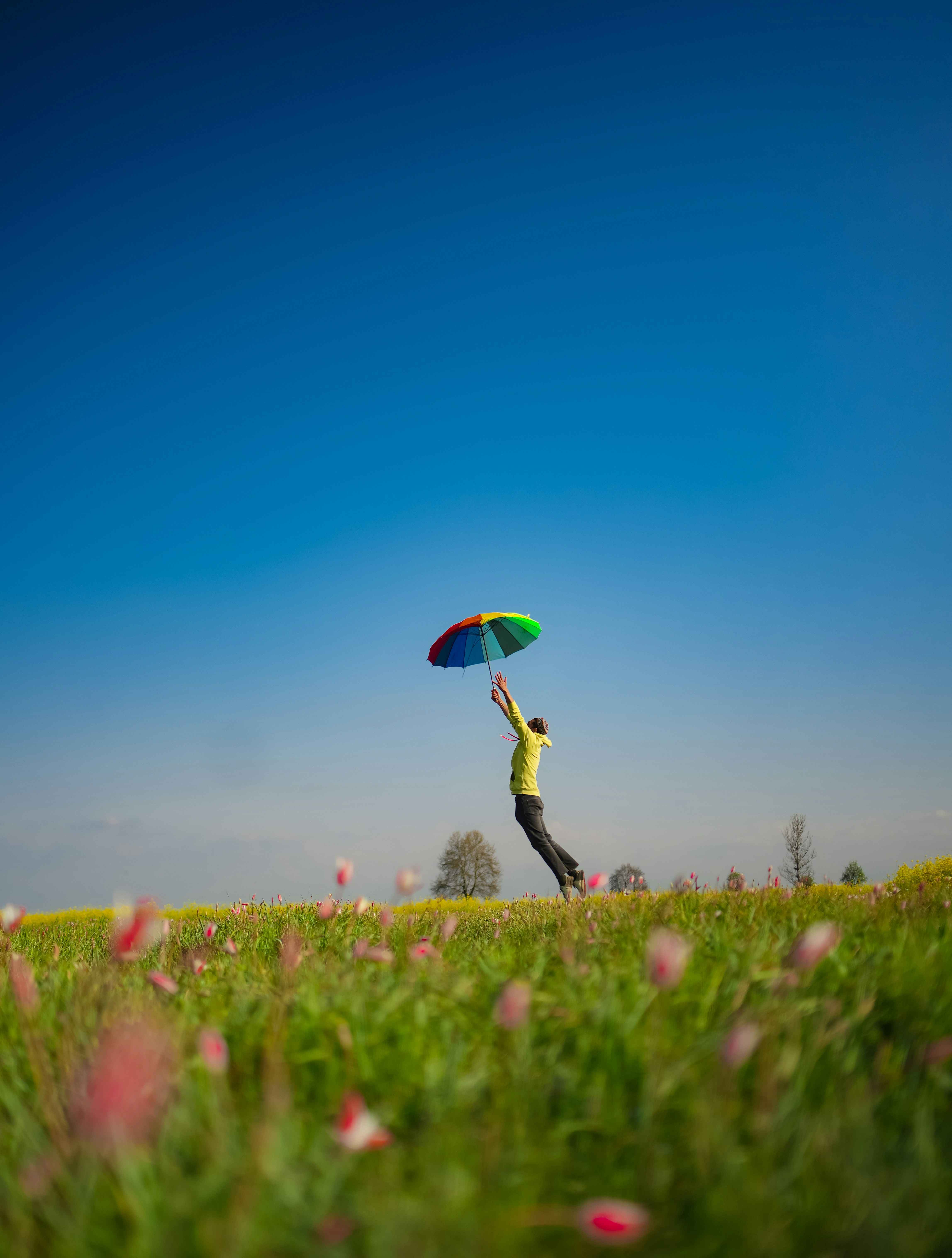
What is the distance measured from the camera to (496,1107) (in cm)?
244

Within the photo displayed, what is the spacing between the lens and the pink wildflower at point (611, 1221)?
150cm

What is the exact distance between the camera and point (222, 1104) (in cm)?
243

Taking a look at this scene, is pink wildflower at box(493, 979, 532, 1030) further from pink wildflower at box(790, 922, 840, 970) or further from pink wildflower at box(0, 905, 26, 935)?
pink wildflower at box(0, 905, 26, 935)

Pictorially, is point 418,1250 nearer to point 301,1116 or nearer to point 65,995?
point 301,1116

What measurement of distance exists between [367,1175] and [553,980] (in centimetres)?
177

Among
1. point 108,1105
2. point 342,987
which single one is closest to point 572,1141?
point 342,987

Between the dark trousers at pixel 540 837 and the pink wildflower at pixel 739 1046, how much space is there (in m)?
10.3

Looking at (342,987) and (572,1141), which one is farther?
(342,987)

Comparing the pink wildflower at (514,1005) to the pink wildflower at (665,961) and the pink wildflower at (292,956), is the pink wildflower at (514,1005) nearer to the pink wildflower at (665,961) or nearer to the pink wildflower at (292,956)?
the pink wildflower at (665,961)

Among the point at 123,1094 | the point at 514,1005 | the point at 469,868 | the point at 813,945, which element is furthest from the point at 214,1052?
the point at 469,868

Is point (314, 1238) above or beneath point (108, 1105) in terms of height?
beneath

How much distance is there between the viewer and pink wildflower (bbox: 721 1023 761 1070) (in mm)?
1985

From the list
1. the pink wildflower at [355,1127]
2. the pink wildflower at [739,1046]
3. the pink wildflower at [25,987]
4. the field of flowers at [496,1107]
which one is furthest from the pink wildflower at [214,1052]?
the pink wildflower at [739,1046]

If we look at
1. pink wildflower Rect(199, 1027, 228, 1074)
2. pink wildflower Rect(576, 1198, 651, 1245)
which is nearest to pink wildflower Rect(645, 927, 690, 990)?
pink wildflower Rect(576, 1198, 651, 1245)
